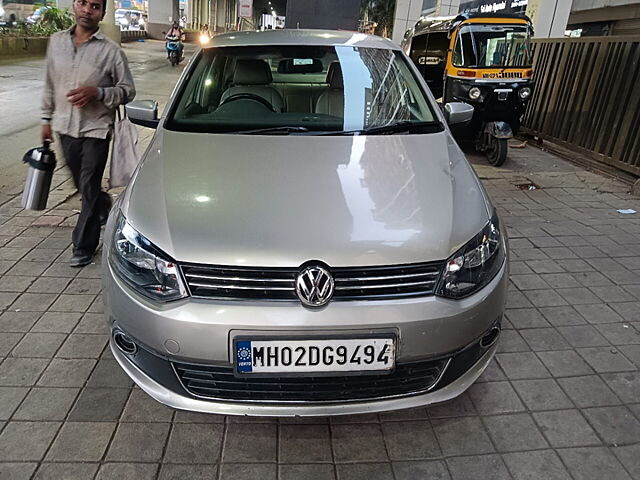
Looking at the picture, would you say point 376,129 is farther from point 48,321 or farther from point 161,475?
point 48,321

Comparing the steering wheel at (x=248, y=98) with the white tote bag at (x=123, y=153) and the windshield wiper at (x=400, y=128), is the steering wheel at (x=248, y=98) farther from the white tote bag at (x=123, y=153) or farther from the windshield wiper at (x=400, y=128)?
the white tote bag at (x=123, y=153)

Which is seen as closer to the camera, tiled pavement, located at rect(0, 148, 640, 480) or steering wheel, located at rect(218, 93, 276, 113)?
tiled pavement, located at rect(0, 148, 640, 480)

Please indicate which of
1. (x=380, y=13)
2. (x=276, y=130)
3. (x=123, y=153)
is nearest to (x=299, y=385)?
(x=276, y=130)

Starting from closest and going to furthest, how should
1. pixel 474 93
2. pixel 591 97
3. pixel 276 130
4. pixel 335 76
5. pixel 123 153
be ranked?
1. pixel 276 130
2. pixel 335 76
3. pixel 123 153
4. pixel 474 93
5. pixel 591 97

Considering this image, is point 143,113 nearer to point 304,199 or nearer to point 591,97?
point 304,199

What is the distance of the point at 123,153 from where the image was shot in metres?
3.39

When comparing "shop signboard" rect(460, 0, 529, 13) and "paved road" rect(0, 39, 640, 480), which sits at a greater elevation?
"shop signboard" rect(460, 0, 529, 13)

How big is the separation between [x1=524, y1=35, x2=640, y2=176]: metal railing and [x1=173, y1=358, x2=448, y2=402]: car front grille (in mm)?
5460

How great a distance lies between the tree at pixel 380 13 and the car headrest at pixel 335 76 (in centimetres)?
2320

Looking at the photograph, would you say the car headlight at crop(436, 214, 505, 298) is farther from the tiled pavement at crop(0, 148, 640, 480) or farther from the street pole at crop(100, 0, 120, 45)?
the street pole at crop(100, 0, 120, 45)

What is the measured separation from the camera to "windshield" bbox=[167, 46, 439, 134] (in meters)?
2.73

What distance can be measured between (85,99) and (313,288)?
6.89 feet

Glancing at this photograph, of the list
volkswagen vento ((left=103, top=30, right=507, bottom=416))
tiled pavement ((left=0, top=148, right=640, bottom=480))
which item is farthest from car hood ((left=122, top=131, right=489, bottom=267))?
tiled pavement ((left=0, top=148, right=640, bottom=480))

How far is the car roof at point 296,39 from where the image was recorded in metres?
3.15
